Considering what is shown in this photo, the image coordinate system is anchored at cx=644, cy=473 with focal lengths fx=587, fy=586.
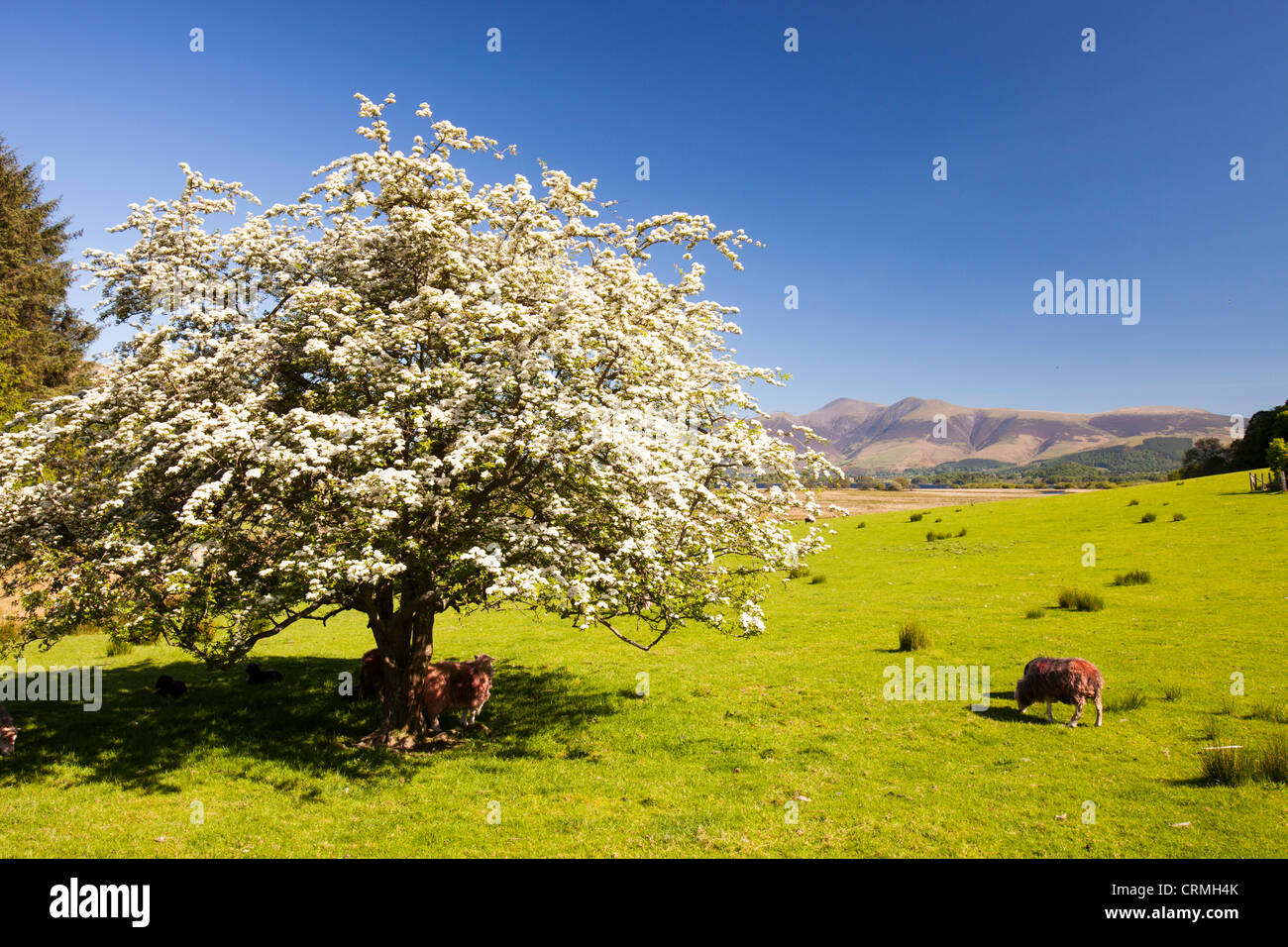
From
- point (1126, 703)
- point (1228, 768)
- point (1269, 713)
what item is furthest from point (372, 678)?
point (1269, 713)

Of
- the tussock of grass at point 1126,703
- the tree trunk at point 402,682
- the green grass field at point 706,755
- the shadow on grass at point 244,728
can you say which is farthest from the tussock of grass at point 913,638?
the tree trunk at point 402,682

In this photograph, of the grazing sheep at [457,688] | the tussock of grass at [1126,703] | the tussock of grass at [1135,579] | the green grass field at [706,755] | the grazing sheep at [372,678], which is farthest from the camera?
the tussock of grass at [1135,579]

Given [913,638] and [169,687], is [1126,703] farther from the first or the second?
[169,687]

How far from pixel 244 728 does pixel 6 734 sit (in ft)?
16.3

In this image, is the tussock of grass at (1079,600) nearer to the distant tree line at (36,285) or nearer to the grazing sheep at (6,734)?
the grazing sheep at (6,734)

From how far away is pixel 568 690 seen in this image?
20.8 meters

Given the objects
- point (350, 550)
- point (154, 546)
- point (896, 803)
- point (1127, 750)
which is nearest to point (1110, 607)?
point (1127, 750)

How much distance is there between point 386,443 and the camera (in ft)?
38.3

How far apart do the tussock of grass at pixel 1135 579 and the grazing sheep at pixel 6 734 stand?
4491 cm

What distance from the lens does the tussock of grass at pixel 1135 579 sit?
31516mm

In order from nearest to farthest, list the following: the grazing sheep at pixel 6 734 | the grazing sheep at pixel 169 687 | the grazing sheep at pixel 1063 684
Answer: the grazing sheep at pixel 6 734 → the grazing sheep at pixel 1063 684 → the grazing sheep at pixel 169 687

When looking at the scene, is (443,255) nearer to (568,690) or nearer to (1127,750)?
(568,690)

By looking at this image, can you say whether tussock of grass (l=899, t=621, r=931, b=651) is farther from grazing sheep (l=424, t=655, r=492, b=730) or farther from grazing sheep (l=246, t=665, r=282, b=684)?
grazing sheep (l=246, t=665, r=282, b=684)
